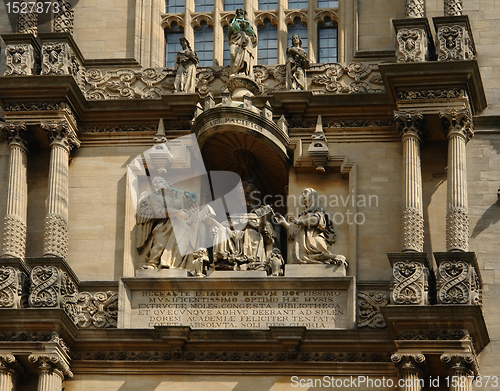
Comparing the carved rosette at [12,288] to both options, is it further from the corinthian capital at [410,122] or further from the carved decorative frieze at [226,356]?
the corinthian capital at [410,122]

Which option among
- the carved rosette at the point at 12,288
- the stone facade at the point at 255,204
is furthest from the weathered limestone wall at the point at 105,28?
the carved rosette at the point at 12,288

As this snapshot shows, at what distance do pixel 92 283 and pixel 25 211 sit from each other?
1615 millimetres

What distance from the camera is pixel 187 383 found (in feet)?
74.6

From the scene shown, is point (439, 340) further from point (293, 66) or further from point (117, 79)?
point (117, 79)

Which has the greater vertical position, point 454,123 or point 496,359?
point 454,123

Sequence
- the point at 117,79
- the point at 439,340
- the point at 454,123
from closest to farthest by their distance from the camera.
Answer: the point at 439,340 < the point at 454,123 < the point at 117,79

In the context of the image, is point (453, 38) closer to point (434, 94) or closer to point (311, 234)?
point (434, 94)

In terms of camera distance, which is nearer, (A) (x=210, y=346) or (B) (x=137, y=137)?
(A) (x=210, y=346)

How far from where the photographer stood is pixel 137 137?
81.3ft

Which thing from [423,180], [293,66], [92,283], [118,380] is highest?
[293,66]

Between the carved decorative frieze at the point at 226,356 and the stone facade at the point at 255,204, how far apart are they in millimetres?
30

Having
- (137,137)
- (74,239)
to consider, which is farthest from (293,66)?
(74,239)

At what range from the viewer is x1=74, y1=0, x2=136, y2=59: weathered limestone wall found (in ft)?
83.8

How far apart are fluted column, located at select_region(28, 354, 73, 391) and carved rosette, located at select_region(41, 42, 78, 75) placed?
15.8 feet
